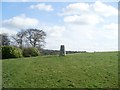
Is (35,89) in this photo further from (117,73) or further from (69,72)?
(117,73)

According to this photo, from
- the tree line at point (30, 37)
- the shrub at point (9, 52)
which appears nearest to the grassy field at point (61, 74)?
the shrub at point (9, 52)

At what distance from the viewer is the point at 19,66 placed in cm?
1945

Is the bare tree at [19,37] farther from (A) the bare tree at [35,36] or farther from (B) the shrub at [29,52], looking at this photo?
(B) the shrub at [29,52]

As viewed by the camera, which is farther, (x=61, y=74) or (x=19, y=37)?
(x=19, y=37)

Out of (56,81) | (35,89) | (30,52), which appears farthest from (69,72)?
(30,52)

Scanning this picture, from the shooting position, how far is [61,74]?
17266 mm

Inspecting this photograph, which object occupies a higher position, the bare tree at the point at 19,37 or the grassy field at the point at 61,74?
the bare tree at the point at 19,37

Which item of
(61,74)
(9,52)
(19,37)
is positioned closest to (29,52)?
(9,52)

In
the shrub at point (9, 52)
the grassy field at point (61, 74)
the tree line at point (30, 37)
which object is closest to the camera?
→ the grassy field at point (61, 74)

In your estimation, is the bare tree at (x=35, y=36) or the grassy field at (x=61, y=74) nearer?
the grassy field at (x=61, y=74)

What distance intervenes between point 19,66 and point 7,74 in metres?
2.36

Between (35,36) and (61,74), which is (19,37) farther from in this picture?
(61,74)

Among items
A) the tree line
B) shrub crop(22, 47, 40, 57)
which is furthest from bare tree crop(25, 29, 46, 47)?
shrub crop(22, 47, 40, 57)

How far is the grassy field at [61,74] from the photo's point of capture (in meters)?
15.4
